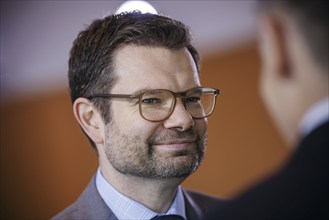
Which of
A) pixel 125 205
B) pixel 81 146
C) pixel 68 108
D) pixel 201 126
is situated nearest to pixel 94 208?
pixel 125 205

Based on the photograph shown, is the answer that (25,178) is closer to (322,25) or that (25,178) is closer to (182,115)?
(182,115)

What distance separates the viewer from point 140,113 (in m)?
1.54

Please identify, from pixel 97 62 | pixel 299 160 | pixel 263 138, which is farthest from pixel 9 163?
pixel 299 160

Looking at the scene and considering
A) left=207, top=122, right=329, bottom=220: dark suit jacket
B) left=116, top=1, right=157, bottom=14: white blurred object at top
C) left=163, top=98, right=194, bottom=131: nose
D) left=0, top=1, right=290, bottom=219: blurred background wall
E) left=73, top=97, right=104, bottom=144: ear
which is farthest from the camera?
left=0, top=1, right=290, bottom=219: blurred background wall

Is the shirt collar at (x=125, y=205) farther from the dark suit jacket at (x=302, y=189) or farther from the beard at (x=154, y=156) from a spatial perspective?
the dark suit jacket at (x=302, y=189)

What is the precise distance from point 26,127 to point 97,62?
3.05 meters

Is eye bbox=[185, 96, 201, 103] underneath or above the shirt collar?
above

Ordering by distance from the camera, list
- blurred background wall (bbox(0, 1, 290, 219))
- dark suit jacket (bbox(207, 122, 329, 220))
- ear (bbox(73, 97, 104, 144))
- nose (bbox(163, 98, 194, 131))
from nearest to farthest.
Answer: dark suit jacket (bbox(207, 122, 329, 220))
nose (bbox(163, 98, 194, 131))
ear (bbox(73, 97, 104, 144))
blurred background wall (bbox(0, 1, 290, 219))

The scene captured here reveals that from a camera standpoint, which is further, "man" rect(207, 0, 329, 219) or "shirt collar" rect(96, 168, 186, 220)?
"shirt collar" rect(96, 168, 186, 220)

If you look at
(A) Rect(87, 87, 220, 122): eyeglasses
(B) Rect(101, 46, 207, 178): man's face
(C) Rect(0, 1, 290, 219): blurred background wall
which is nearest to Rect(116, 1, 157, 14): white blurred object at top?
(B) Rect(101, 46, 207, 178): man's face

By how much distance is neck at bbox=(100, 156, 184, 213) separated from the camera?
154 cm

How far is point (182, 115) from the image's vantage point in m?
1.51

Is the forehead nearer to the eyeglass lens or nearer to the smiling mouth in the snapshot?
the eyeglass lens

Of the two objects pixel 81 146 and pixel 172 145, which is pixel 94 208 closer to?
pixel 172 145
